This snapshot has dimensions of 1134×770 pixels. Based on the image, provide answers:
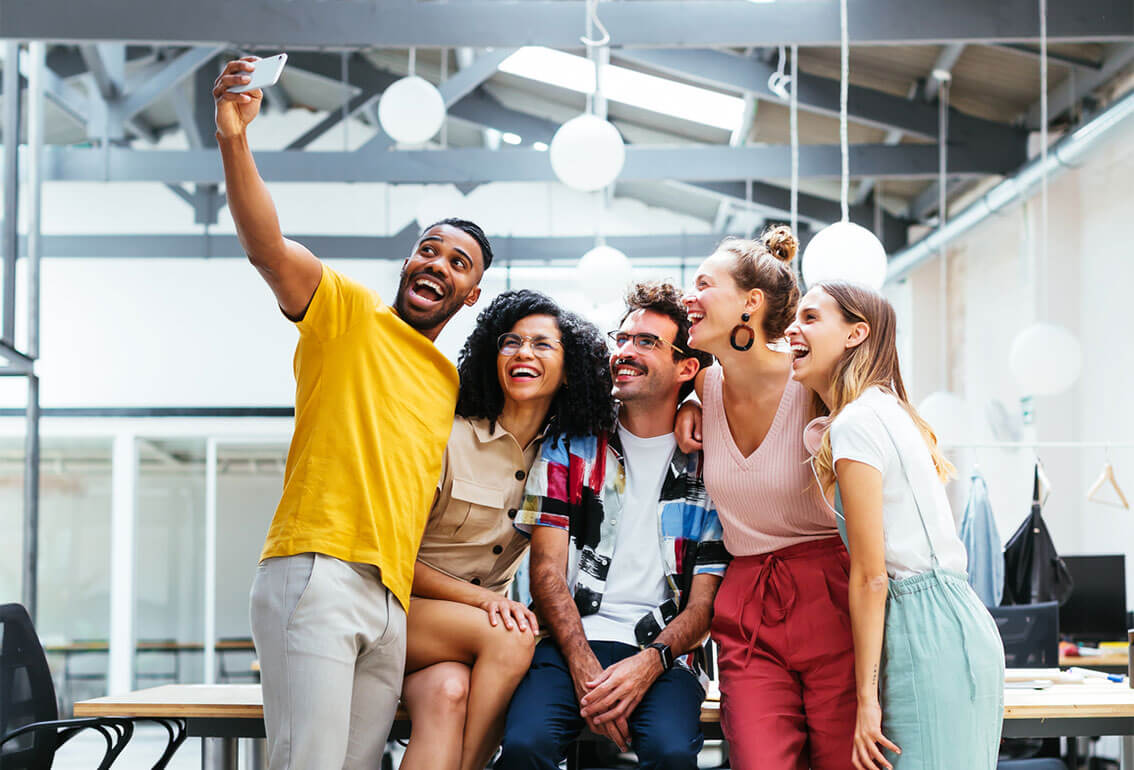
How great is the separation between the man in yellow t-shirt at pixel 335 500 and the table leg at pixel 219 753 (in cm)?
54

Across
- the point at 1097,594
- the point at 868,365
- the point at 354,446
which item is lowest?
the point at 1097,594

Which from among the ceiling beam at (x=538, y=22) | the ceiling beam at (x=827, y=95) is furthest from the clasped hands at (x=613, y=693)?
the ceiling beam at (x=827, y=95)

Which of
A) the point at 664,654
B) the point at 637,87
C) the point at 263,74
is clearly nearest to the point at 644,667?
the point at 664,654

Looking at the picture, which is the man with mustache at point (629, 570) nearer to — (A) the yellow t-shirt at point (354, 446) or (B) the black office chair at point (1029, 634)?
(A) the yellow t-shirt at point (354, 446)

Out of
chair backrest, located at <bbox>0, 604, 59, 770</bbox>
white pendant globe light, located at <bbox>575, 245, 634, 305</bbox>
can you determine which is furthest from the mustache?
white pendant globe light, located at <bbox>575, 245, 634, 305</bbox>

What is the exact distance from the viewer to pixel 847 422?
7.41ft

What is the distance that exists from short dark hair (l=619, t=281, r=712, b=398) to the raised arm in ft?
3.04

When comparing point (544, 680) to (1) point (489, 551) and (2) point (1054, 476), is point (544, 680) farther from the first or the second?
(2) point (1054, 476)

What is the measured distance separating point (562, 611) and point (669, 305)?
0.83m

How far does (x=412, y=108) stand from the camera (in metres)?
5.04

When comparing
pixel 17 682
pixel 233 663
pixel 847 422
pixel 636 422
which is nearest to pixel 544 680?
pixel 636 422

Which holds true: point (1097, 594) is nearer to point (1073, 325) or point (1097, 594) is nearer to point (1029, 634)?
point (1029, 634)

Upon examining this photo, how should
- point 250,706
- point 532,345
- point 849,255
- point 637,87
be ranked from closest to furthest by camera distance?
point 250,706, point 532,345, point 849,255, point 637,87

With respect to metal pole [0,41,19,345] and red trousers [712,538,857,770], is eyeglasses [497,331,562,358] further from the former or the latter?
metal pole [0,41,19,345]
